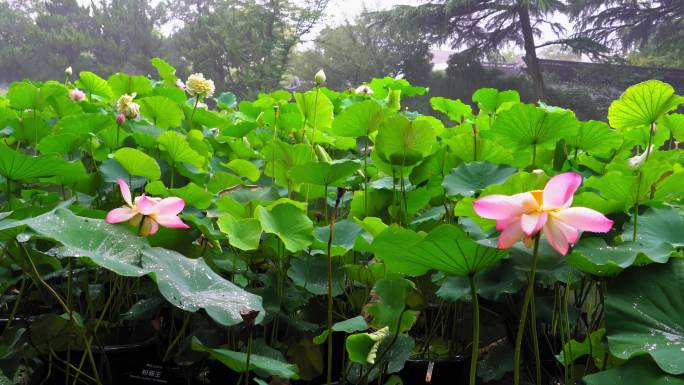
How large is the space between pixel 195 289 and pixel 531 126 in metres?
0.45

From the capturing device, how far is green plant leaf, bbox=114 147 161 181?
25.1 inches

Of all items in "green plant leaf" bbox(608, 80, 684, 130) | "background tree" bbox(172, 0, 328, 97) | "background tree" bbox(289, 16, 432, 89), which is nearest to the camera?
"green plant leaf" bbox(608, 80, 684, 130)

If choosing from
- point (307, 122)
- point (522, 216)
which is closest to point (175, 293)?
point (522, 216)

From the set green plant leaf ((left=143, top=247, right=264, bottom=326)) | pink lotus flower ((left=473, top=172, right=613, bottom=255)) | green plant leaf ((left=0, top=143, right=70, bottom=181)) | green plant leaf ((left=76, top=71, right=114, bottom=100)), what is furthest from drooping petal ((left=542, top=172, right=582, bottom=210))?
green plant leaf ((left=76, top=71, right=114, bottom=100))

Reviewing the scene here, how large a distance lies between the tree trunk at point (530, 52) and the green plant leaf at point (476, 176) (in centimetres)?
1133

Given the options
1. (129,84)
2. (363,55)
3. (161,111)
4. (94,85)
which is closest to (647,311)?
(161,111)

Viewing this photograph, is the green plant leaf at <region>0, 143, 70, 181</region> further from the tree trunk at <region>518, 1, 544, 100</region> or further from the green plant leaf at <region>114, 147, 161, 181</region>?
the tree trunk at <region>518, 1, 544, 100</region>

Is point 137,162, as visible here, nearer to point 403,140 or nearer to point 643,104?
→ point 403,140

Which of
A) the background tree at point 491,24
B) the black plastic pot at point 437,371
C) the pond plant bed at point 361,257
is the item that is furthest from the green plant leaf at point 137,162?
the background tree at point 491,24

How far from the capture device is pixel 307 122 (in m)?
0.96

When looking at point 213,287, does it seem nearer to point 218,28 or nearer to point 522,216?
point 522,216

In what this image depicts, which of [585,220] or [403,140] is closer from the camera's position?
[585,220]

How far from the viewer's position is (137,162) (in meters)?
0.66

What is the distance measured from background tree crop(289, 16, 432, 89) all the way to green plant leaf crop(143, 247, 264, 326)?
1188 cm
